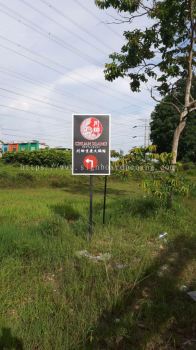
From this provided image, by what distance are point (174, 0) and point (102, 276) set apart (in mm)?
7838

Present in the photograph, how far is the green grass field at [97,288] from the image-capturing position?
3.68m

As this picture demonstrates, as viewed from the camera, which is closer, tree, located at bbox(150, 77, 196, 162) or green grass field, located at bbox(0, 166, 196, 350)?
green grass field, located at bbox(0, 166, 196, 350)

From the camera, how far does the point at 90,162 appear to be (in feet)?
22.9

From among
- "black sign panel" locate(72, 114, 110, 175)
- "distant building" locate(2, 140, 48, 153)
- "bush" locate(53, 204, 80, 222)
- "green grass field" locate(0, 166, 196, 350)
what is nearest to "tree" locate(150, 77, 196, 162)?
"distant building" locate(2, 140, 48, 153)

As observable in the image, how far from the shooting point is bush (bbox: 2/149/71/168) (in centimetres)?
4006

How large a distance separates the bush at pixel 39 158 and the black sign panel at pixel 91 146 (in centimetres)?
3334

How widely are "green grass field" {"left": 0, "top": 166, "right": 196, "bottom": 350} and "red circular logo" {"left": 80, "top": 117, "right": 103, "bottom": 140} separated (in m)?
1.67

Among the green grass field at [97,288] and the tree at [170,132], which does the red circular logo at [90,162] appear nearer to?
the green grass field at [97,288]

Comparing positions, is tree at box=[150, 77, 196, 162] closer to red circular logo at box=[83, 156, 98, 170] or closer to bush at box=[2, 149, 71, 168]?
bush at box=[2, 149, 71, 168]

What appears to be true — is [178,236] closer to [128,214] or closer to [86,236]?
[128,214]

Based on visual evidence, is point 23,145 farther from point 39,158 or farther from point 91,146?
point 91,146

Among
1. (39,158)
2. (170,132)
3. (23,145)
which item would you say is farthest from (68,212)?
(23,145)

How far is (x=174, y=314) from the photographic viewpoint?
4262 mm

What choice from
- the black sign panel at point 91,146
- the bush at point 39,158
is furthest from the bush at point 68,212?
the bush at point 39,158
